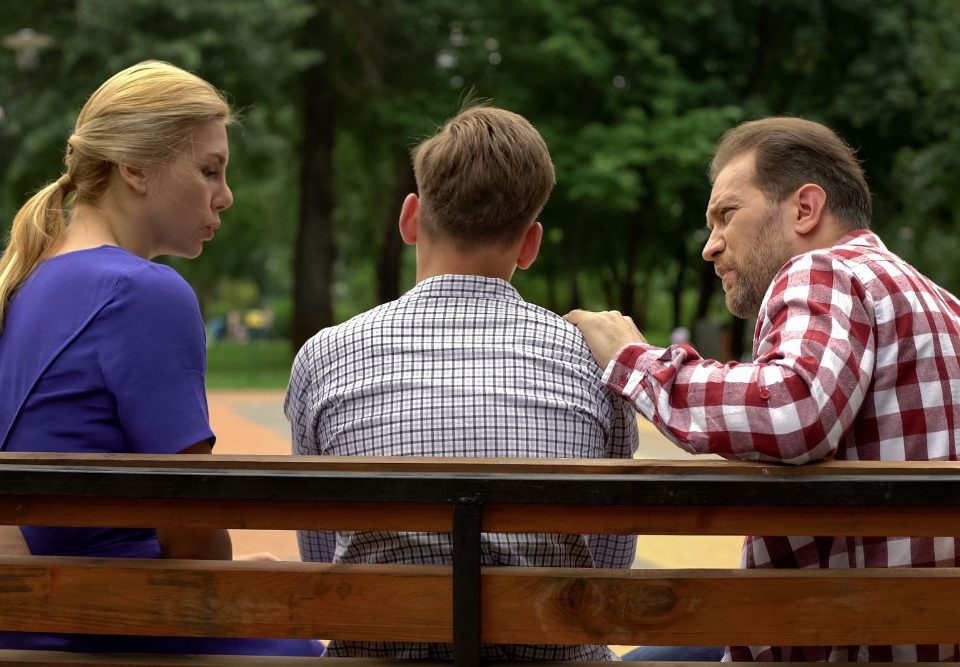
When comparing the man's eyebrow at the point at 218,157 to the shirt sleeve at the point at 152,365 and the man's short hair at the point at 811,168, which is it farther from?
the man's short hair at the point at 811,168

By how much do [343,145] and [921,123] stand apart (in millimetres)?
13375

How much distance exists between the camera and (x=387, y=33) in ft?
85.8

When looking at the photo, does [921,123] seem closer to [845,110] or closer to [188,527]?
[845,110]

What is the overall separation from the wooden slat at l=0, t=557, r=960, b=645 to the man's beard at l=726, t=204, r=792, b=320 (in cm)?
65

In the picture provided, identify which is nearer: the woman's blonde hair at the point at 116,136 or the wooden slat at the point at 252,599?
the wooden slat at the point at 252,599

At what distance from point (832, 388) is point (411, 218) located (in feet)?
2.89

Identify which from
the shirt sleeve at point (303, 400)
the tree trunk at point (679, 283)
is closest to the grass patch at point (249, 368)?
the tree trunk at point (679, 283)

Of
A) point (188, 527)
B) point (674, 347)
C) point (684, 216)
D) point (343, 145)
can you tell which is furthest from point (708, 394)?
point (343, 145)

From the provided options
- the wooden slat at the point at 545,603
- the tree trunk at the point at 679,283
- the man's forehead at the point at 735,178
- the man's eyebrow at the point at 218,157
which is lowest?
the tree trunk at the point at 679,283

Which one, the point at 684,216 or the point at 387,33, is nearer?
the point at 387,33

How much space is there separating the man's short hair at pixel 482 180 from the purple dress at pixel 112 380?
48 cm

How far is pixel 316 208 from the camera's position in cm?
2706

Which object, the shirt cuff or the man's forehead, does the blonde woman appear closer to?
the shirt cuff

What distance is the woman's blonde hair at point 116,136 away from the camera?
253cm
